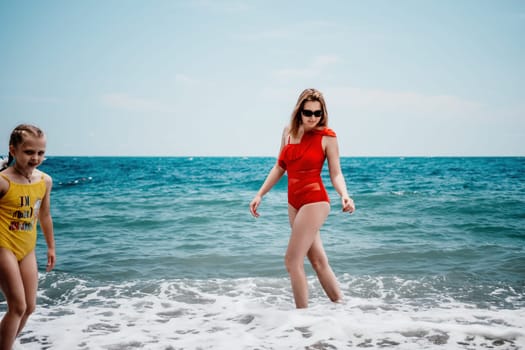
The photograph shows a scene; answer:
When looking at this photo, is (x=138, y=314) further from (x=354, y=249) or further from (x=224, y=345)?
(x=354, y=249)

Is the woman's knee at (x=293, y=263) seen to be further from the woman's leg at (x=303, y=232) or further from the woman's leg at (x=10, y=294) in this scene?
the woman's leg at (x=10, y=294)

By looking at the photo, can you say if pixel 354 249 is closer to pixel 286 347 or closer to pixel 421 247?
pixel 421 247

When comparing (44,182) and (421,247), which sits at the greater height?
(44,182)

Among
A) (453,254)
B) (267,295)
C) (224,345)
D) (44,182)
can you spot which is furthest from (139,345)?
(453,254)

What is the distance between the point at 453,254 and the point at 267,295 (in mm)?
4451

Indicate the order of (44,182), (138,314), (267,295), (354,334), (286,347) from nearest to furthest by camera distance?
(44,182), (286,347), (354,334), (138,314), (267,295)

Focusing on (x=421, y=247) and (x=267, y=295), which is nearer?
(x=267, y=295)

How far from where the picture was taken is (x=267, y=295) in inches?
231

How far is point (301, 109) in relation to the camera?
13.5 ft

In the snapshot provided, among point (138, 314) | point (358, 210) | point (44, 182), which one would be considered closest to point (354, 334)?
point (138, 314)

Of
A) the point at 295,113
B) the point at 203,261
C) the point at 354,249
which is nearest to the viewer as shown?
the point at 295,113

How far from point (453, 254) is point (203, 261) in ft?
16.4

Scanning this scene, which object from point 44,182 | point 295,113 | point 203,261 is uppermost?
point 295,113

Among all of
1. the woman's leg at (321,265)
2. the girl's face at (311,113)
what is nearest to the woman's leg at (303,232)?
the woman's leg at (321,265)
